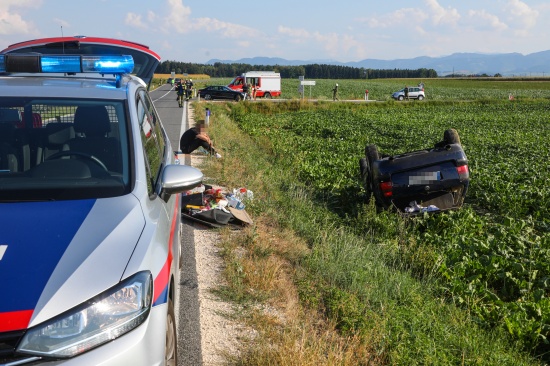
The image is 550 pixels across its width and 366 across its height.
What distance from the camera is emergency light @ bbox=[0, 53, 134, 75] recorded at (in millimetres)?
4539

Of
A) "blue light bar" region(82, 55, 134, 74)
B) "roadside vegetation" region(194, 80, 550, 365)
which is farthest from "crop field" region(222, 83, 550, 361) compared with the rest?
"blue light bar" region(82, 55, 134, 74)

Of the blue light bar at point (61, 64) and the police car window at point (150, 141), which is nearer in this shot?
the police car window at point (150, 141)

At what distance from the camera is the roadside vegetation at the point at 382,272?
415cm

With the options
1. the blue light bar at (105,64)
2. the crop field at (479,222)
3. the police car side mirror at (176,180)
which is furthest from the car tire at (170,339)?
the crop field at (479,222)

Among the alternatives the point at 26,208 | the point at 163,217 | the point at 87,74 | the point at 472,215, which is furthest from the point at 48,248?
the point at 472,215

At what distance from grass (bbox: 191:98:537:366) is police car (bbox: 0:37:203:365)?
0.98 m

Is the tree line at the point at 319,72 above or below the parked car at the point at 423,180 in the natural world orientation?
above

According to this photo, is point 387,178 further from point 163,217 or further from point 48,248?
point 48,248

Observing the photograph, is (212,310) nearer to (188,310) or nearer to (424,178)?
(188,310)

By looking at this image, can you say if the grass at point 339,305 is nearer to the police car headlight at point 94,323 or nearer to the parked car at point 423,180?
the parked car at point 423,180

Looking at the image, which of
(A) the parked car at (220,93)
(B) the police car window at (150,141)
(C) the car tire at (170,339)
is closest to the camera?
(C) the car tire at (170,339)

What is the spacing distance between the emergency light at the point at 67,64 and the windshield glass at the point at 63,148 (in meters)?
0.62

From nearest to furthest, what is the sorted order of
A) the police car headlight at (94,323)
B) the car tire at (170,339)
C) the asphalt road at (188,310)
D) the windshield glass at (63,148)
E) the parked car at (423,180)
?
the police car headlight at (94,323), the car tire at (170,339), the windshield glass at (63,148), the asphalt road at (188,310), the parked car at (423,180)

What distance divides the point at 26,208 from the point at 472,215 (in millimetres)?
6723
